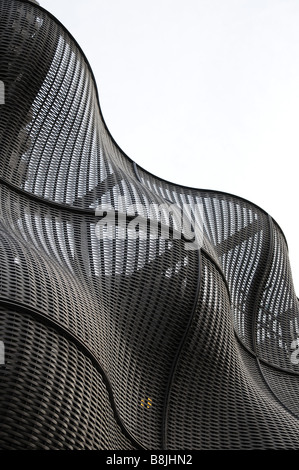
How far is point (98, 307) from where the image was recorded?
30.5 feet

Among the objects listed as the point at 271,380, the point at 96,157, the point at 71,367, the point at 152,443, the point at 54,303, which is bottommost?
the point at 271,380

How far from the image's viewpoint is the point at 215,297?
11.2 metres

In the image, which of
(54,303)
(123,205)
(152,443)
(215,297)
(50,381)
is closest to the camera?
(50,381)

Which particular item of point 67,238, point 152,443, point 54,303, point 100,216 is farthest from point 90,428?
point 100,216

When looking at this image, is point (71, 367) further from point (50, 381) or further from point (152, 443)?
point (152, 443)

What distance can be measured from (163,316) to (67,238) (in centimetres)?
210

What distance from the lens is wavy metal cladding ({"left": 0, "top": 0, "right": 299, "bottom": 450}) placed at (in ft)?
21.8

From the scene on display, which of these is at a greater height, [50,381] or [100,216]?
[100,216]

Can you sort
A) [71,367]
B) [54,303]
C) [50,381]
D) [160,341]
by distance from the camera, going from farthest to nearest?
[160,341]
[54,303]
[71,367]
[50,381]

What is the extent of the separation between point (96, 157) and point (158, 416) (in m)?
6.72

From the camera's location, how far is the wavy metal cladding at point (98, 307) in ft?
21.8

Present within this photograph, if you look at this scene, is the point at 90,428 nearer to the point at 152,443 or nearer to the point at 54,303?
the point at 54,303

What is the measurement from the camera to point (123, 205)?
12414 mm

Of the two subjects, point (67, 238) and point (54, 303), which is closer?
point (54, 303)
